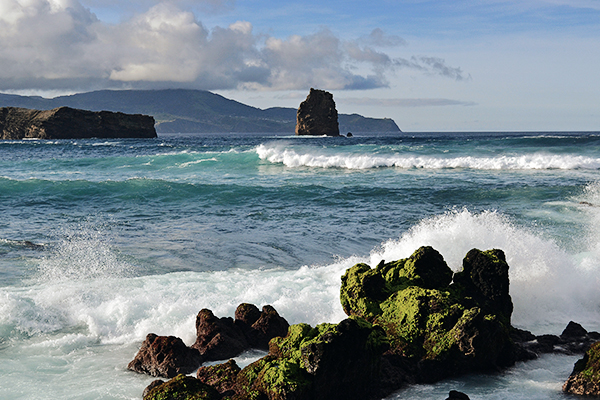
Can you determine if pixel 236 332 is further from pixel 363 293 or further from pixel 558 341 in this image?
pixel 558 341

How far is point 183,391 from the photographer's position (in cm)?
410

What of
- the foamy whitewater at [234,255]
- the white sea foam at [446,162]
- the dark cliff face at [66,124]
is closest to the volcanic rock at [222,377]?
the foamy whitewater at [234,255]

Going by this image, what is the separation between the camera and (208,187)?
800 inches

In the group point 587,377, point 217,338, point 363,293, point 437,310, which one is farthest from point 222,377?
point 587,377

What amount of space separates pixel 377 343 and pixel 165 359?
208 centimetres

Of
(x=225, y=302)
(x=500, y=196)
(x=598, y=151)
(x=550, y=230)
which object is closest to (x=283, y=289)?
(x=225, y=302)

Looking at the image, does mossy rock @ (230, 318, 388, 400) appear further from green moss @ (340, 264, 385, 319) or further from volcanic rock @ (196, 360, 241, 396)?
green moss @ (340, 264, 385, 319)

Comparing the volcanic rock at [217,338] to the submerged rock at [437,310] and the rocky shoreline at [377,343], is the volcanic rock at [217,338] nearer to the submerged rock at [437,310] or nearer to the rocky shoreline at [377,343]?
the rocky shoreline at [377,343]

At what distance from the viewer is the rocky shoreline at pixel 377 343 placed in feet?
13.8

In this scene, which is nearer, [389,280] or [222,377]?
[222,377]

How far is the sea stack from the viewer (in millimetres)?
99438

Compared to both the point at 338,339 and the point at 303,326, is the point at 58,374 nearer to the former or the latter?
the point at 303,326

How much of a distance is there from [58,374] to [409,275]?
12.7ft

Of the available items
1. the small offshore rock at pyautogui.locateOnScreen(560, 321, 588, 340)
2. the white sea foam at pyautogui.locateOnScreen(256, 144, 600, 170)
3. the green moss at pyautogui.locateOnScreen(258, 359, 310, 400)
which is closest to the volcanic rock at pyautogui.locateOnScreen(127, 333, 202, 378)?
Answer: the green moss at pyautogui.locateOnScreen(258, 359, 310, 400)
